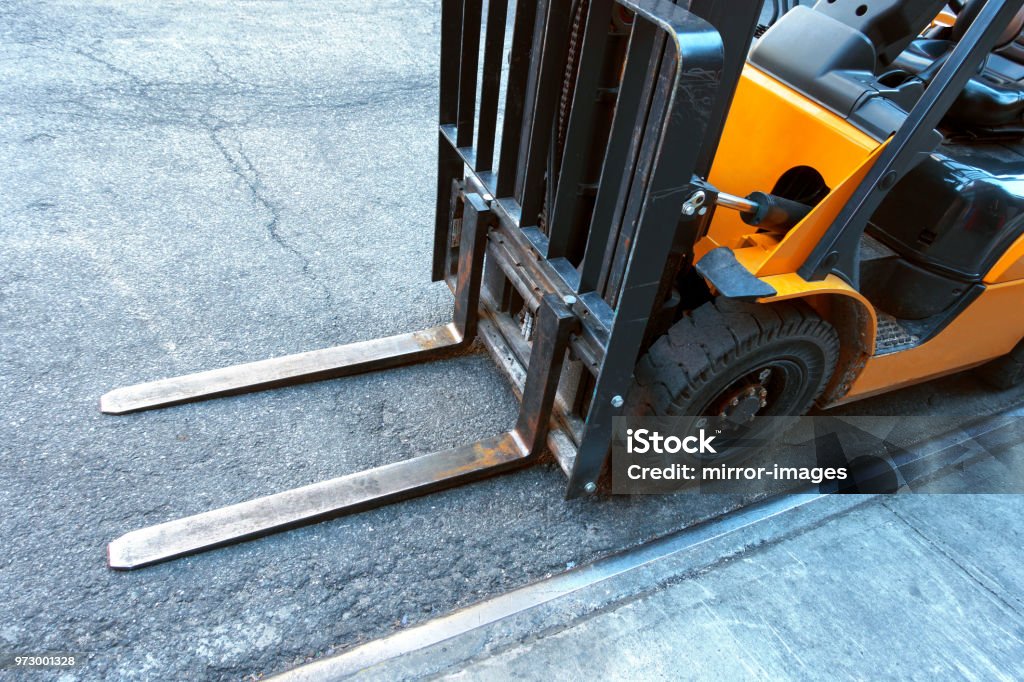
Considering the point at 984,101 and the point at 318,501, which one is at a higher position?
the point at 984,101

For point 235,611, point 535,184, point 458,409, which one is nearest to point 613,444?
point 458,409

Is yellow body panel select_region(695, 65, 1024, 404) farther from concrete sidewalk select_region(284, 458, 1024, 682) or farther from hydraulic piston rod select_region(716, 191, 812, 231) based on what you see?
concrete sidewalk select_region(284, 458, 1024, 682)

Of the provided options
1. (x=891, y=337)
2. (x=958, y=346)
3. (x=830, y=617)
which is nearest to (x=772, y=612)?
(x=830, y=617)

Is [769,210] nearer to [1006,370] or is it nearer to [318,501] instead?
[318,501]

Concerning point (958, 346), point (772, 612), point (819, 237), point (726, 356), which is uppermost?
point (819, 237)

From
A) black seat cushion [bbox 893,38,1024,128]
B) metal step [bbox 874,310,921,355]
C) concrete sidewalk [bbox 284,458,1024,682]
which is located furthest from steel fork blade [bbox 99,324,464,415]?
black seat cushion [bbox 893,38,1024,128]

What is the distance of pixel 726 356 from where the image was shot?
2.17 meters

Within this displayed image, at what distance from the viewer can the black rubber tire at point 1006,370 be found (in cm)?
317

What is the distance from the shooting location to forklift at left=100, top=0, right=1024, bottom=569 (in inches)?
74.4

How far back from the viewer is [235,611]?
2059mm

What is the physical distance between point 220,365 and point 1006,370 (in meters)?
3.47

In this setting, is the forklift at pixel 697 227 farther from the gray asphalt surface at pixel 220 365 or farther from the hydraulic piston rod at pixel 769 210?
the gray asphalt surface at pixel 220 365

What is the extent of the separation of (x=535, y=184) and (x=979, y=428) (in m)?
2.36

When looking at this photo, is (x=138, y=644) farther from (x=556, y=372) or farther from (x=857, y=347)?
(x=857, y=347)
